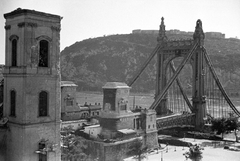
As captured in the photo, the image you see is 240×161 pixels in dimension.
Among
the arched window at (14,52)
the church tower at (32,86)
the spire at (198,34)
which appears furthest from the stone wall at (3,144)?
the spire at (198,34)

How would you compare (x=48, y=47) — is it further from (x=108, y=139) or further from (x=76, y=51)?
(x=76, y=51)

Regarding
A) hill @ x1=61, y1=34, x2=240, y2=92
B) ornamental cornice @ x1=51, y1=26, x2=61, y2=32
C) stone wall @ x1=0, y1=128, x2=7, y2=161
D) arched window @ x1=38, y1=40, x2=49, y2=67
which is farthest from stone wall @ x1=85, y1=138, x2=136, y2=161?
hill @ x1=61, y1=34, x2=240, y2=92

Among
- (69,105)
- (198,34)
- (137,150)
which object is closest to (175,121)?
(198,34)

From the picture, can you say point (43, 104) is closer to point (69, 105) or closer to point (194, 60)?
point (69, 105)

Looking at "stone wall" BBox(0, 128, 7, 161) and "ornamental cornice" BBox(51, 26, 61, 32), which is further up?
"ornamental cornice" BBox(51, 26, 61, 32)

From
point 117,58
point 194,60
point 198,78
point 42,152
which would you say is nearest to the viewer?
point 42,152

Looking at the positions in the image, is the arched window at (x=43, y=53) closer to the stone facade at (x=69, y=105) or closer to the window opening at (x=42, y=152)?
the window opening at (x=42, y=152)

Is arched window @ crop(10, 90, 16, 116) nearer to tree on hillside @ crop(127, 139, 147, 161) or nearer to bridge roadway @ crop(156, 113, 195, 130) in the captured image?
tree on hillside @ crop(127, 139, 147, 161)
